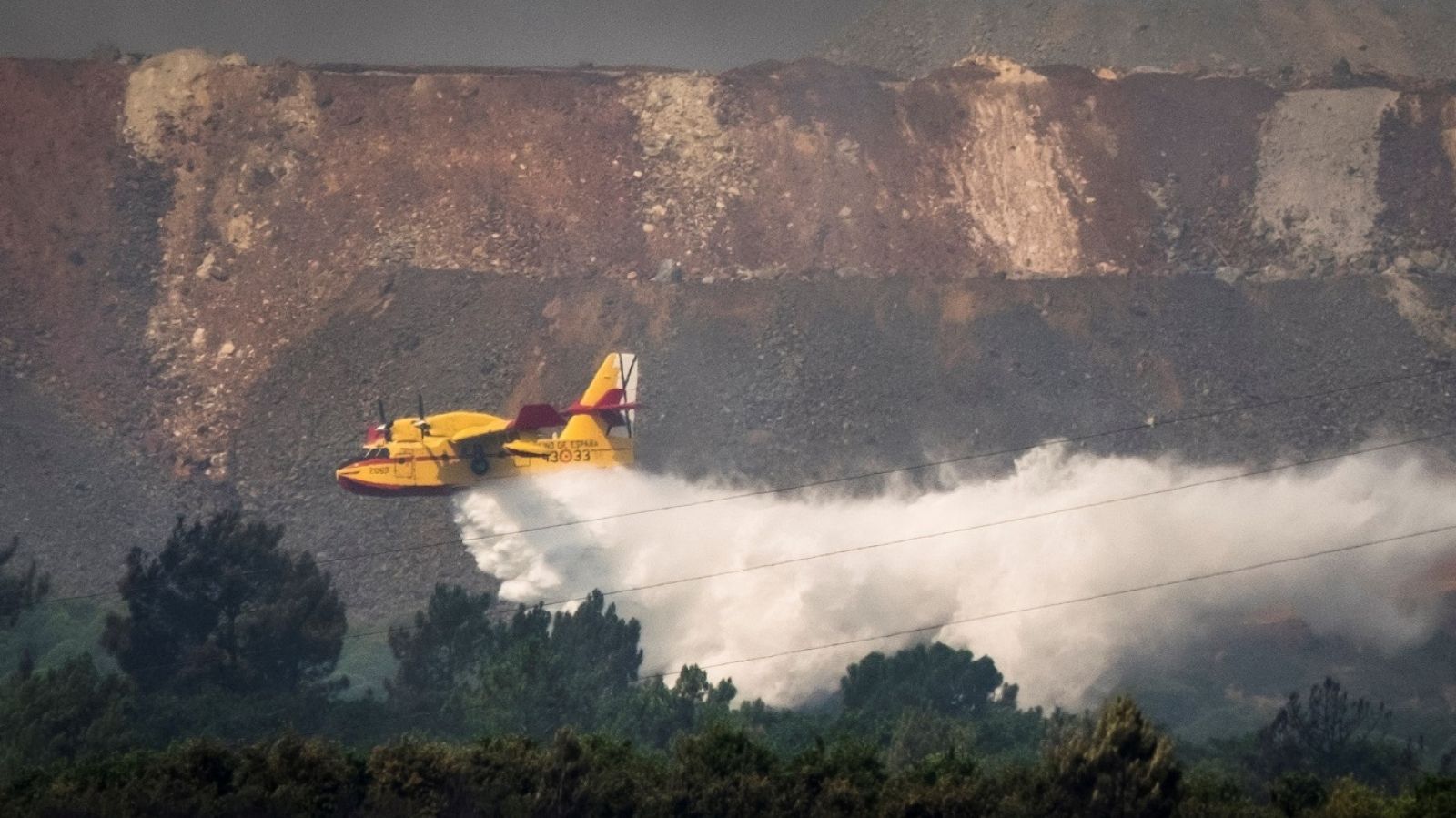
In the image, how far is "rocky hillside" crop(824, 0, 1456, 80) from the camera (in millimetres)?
148750

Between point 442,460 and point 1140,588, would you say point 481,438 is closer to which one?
point 442,460

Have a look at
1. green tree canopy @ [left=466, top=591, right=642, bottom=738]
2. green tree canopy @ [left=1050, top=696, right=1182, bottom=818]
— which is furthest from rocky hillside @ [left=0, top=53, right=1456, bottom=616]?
green tree canopy @ [left=1050, top=696, right=1182, bottom=818]

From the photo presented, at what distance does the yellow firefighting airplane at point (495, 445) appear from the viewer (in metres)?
70.6

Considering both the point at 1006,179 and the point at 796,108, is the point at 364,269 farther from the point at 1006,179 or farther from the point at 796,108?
the point at 1006,179

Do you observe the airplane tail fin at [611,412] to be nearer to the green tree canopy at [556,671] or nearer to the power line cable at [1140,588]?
the green tree canopy at [556,671]

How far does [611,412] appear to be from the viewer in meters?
73.4

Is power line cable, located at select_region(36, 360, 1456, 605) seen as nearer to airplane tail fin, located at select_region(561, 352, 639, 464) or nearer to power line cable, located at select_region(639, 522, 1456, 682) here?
airplane tail fin, located at select_region(561, 352, 639, 464)

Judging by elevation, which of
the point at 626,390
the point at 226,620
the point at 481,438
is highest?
the point at 626,390

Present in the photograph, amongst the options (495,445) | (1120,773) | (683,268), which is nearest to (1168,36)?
(683,268)

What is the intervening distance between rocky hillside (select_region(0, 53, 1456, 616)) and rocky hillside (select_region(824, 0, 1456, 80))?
30.4 meters

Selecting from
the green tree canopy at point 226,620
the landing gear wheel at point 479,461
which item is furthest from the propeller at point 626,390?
the green tree canopy at point 226,620

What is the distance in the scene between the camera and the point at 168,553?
76.4m

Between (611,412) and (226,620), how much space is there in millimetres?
17549

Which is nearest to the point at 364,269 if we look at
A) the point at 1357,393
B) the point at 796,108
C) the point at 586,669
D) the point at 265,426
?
the point at 265,426
